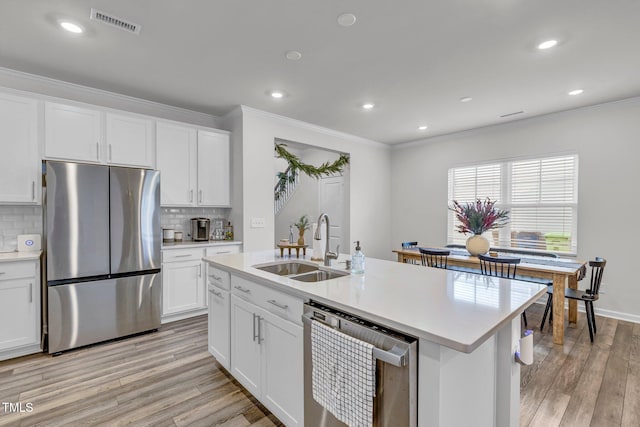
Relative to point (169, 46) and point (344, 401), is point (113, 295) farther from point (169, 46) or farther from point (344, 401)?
point (344, 401)

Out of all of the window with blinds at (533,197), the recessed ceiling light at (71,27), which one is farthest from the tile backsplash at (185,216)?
the window with blinds at (533,197)

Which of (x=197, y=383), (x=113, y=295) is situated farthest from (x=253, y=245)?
(x=197, y=383)

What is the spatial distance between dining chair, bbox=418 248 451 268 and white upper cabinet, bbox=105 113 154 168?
353 cm

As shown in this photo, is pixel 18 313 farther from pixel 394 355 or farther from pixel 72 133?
pixel 394 355

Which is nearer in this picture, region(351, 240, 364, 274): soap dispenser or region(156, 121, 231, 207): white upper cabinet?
region(351, 240, 364, 274): soap dispenser

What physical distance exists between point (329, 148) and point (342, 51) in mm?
2594

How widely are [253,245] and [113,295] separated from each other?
1705mm

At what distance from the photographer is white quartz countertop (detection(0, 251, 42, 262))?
105 inches

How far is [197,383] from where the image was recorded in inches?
94.1

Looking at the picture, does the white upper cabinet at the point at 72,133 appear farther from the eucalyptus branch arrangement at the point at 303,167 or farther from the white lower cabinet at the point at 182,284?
the eucalyptus branch arrangement at the point at 303,167

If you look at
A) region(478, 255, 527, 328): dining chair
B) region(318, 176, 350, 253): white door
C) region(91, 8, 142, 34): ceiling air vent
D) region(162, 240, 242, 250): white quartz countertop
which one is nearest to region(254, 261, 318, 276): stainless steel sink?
region(162, 240, 242, 250): white quartz countertop

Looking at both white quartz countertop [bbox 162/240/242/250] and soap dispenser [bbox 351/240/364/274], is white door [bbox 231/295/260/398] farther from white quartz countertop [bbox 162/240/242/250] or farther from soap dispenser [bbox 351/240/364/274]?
white quartz countertop [bbox 162/240/242/250]

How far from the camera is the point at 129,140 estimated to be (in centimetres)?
353

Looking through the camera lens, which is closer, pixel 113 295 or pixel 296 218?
pixel 113 295
